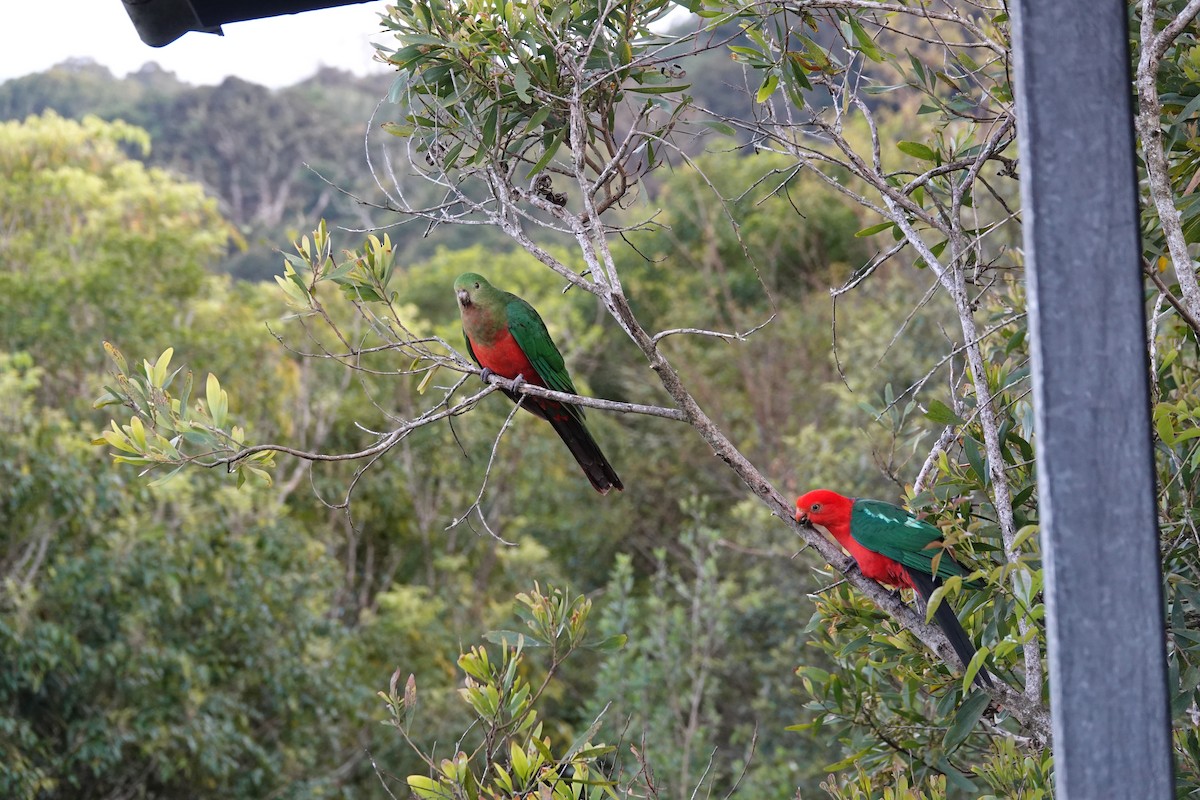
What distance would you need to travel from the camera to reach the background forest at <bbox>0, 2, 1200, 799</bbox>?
196cm

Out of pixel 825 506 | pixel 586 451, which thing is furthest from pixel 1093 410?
pixel 586 451

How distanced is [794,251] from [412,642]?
660cm

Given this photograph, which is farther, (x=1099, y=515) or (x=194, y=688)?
(x=194, y=688)

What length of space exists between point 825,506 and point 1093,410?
5.12 feet

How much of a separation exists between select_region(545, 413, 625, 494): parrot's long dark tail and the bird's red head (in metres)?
0.43

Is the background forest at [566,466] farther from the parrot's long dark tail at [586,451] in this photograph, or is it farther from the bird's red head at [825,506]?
the parrot's long dark tail at [586,451]

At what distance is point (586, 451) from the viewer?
→ 2.75m

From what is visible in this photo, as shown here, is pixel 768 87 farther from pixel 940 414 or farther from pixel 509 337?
pixel 509 337

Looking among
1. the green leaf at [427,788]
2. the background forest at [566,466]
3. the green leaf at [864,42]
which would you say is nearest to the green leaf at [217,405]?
the background forest at [566,466]

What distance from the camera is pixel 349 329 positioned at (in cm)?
1032

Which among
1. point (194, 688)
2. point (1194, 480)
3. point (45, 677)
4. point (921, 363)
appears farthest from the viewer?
point (921, 363)

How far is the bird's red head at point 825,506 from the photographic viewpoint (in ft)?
8.43

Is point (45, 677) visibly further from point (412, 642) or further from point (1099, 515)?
point (1099, 515)

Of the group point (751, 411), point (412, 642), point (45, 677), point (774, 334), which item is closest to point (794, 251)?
point (774, 334)
